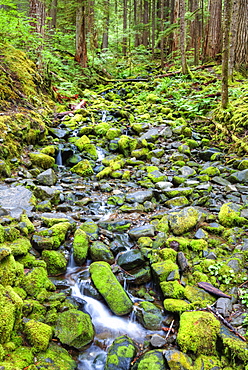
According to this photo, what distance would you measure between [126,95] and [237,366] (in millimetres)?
14259

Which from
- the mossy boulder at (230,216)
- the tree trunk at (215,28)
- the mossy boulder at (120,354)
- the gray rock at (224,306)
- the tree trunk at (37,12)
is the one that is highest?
the tree trunk at (215,28)

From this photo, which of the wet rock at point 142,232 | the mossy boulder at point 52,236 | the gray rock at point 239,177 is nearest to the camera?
the mossy boulder at point 52,236

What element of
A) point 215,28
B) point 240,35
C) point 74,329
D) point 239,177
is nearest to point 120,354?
point 74,329

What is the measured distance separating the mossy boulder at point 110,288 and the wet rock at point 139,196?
2.41 metres

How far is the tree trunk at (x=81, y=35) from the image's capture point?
13.9 metres

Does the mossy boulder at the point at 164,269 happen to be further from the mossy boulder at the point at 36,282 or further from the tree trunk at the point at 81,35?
the tree trunk at the point at 81,35

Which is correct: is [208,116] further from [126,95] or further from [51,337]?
Result: [51,337]

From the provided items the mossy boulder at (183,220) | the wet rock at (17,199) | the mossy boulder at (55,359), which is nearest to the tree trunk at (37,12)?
the wet rock at (17,199)

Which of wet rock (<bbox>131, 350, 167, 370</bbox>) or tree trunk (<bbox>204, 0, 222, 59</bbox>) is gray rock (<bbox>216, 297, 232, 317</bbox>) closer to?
wet rock (<bbox>131, 350, 167, 370</bbox>)

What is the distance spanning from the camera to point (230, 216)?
193 inches

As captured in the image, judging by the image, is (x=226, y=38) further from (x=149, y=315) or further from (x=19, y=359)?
(x=19, y=359)

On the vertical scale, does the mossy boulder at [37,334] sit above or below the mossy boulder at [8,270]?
below

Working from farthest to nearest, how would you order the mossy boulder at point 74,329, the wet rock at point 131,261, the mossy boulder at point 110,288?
the wet rock at point 131,261 → the mossy boulder at point 110,288 → the mossy boulder at point 74,329

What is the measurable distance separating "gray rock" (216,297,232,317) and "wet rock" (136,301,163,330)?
0.76 metres
